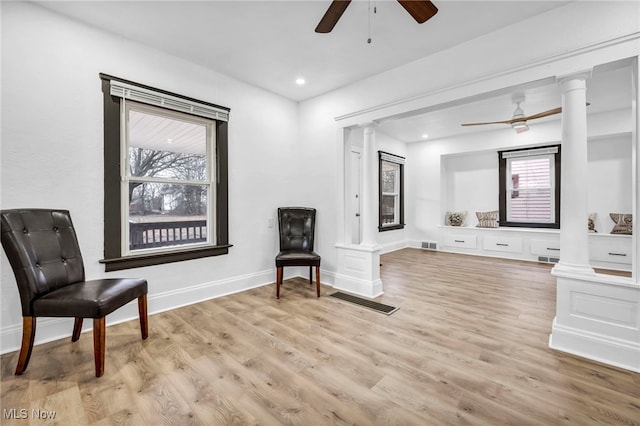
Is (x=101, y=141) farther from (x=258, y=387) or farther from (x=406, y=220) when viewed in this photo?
(x=406, y=220)

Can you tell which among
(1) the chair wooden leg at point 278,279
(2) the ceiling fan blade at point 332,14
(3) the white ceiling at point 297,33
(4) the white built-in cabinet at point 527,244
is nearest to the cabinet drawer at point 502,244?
(4) the white built-in cabinet at point 527,244

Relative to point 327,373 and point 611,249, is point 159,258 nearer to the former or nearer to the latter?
point 327,373

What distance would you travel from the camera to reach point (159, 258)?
299 centimetres

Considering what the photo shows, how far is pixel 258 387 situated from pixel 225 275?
6.56ft

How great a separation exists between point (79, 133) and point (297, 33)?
2.22 m

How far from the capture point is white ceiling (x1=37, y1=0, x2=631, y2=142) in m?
2.34

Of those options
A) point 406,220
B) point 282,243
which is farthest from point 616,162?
point 282,243

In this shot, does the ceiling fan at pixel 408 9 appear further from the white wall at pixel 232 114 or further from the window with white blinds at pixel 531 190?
the window with white blinds at pixel 531 190

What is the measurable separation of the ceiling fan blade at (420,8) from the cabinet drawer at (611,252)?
561 cm

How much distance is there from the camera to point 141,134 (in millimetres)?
2971

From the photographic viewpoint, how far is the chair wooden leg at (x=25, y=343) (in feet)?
6.20

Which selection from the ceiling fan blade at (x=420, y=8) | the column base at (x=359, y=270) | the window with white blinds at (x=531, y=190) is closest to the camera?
the ceiling fan blade at (x=420, y=8)

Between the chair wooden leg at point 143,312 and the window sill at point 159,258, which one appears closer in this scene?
the chair wooden leg at point 143,312

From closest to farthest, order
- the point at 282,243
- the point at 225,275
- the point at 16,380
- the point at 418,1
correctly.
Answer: the point at 418,1, the point at 16,380, the point at 225,275, the point at 282,243
